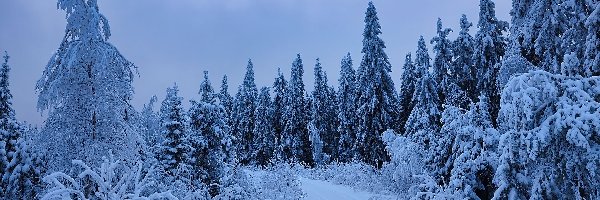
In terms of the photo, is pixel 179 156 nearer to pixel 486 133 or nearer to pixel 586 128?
pixel 486 133

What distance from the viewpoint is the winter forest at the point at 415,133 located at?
629cm

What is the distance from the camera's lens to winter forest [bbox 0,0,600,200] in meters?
6.29

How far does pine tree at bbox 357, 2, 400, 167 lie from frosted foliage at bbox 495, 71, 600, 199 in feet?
81.6

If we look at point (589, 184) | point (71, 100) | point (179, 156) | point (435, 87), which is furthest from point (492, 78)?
point (71, 100)

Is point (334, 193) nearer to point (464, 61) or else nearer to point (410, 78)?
→ point (464, 61)

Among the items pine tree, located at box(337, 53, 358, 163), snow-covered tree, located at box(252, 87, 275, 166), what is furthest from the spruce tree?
snow-covered tree, located at box(252, 87, 275, 166)

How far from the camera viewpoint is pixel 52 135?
1034 cm

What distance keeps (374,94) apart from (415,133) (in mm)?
15303

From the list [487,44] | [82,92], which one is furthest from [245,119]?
[82,92]

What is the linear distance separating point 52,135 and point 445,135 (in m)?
9.57

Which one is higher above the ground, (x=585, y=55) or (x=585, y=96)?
(x=585, y=55)

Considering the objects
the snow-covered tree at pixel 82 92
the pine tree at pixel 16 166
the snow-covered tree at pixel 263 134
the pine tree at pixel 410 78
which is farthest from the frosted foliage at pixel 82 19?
the snow-covered tree at pixel 263 134

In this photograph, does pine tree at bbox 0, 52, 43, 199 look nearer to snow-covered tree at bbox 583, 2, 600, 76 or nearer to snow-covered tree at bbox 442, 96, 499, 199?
snow-covered tree at bbox 442, 96, 499, 199

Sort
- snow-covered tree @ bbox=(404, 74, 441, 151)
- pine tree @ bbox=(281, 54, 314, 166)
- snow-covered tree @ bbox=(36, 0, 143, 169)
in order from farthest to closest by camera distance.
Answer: pine tree @ bbox=(281, 54, 314, 166)
snow-covered tree @ bbox=(404, 74, 441, 151)
snow-covered tree @ bbox=(36, 0, 143, 169)
